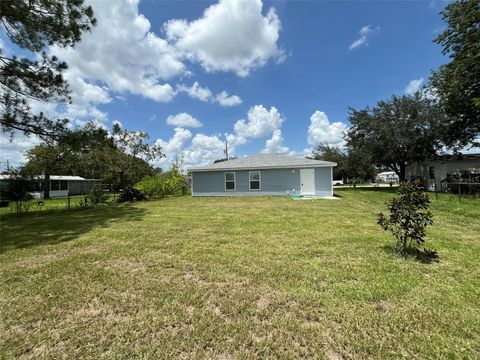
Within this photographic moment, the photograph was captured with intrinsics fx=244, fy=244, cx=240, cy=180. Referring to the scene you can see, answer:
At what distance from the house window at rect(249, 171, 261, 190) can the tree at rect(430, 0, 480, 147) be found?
39.8ft

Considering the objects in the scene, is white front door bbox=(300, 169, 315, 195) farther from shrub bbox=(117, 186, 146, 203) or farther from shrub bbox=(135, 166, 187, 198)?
shrub bbox=(117, 186, 146, 203)

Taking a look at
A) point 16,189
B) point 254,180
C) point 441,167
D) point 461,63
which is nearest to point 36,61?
point 16,189

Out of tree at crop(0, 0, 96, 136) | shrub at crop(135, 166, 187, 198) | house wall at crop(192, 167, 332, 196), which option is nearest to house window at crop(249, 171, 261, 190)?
house wall at crop(192, 167, 332, 196)

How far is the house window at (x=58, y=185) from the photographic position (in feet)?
94.2

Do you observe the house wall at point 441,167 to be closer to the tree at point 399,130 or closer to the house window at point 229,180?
the tree at point 399,130

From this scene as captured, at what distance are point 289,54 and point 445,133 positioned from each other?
1350 cm

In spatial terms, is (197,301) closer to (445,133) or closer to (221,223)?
(221,223)

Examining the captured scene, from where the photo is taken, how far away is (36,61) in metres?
8.02

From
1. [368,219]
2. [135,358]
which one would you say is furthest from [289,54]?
[135,358]

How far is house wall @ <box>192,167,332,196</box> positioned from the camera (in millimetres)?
16578

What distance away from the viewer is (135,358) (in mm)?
1994

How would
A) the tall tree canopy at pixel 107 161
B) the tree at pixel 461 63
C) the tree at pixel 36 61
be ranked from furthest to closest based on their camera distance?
1. the tall tree canopy at pixel 107 161
2. the tree at pixel 461 63
3. the tree at pixel 36 61

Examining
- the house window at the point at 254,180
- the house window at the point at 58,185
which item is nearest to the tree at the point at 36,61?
the house window at the point at 254,180

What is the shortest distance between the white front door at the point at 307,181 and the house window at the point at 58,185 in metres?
28.4
